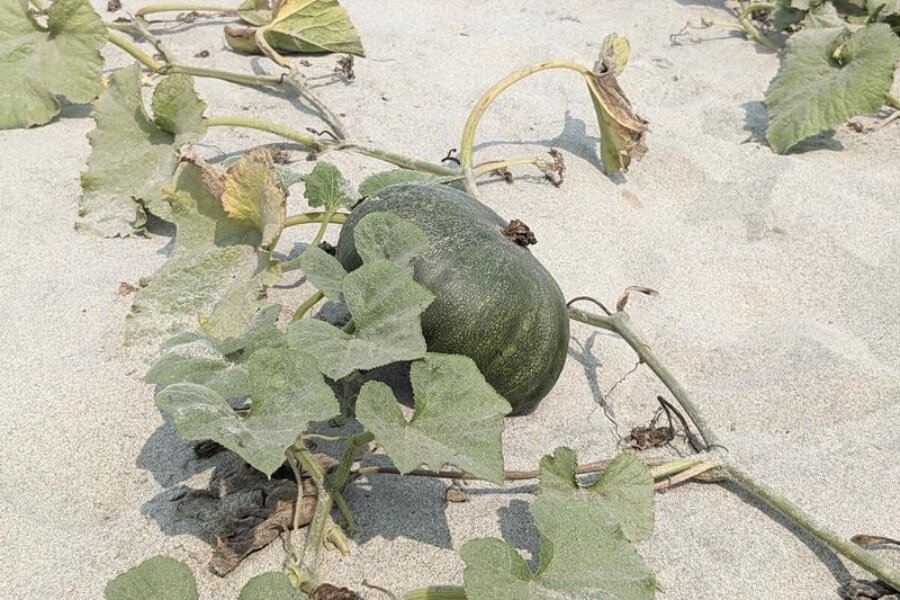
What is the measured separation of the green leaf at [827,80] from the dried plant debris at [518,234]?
170 cm

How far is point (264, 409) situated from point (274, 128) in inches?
68.8

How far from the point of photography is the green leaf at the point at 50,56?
3.22 metres

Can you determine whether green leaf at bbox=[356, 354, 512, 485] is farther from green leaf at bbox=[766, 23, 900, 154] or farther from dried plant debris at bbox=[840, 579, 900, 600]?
green leaf at bbox=[766, 23, 900, 154]

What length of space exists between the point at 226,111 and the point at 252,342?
200 centimetres

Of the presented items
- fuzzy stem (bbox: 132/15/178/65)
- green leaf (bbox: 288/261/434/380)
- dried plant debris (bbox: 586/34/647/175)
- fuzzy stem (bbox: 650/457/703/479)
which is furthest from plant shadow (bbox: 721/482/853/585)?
fuzzy stem (bbox: 132/15/178/65)

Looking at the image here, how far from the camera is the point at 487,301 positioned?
6.90ft

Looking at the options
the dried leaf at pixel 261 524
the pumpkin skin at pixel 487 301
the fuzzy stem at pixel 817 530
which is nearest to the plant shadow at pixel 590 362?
the pumpkin skin at pixel 487 301

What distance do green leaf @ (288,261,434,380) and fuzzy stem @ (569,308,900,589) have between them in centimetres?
81

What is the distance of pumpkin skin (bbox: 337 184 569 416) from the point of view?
2.08 meters

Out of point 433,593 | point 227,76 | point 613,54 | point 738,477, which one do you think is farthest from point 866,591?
point 227,76

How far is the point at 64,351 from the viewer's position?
2299 millimetres

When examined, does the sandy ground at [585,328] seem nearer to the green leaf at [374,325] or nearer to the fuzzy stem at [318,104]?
the fuzzy stem at [318,104]

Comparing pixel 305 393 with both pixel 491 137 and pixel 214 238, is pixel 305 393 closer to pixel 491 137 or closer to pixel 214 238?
pixel 214 238

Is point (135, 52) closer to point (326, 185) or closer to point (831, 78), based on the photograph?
point (326, 185)
